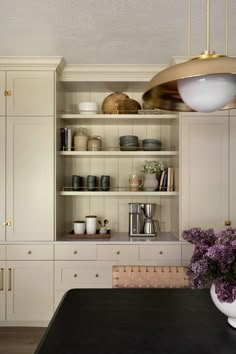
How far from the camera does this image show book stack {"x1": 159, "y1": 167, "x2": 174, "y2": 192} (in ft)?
10.7

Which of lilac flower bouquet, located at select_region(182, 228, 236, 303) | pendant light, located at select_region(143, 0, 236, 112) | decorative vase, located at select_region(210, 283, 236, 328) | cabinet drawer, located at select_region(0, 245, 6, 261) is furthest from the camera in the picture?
cabinet drawer, located at select_region(0, 245, 6, 261)

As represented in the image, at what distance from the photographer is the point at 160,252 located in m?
3.01

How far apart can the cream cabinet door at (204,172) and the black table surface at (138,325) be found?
1323 millimetres

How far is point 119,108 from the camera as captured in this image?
10.7ft

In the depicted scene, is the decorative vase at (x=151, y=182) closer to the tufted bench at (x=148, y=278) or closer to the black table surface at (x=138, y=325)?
the tufted bench at (x=148, y=278)

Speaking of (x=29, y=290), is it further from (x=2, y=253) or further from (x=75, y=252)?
(x=75, y=252)

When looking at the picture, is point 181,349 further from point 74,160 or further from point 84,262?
point 74,160

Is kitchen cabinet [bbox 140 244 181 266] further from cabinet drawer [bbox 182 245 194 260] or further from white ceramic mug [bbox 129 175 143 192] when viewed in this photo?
white ceramic mug [bbox 129 175 143 192]

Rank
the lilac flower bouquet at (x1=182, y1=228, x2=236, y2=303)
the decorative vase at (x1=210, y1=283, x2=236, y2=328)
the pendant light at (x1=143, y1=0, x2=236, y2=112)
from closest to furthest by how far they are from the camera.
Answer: the pendant light at (x1=143, y1=0, x2=236, y2=112) < the lilac flower bouquet at (x1=182, y1=228, x2=236, y2=303) < the decorative vase at (x1=210, y1=283, x2=236, y2=328)

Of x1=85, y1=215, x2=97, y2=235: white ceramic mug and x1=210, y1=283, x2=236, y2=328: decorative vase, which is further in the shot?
x1=85, y1=215, x2=97, y2=235: white ceramic mug

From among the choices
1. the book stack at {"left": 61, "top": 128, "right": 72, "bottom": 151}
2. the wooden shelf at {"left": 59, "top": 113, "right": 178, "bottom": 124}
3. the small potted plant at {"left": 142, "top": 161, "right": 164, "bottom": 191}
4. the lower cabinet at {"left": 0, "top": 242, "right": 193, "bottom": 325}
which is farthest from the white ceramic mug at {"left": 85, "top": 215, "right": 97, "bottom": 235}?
the wooden shelf at {"left": 59, "top": 113, "right": 178, "bottom": 124}

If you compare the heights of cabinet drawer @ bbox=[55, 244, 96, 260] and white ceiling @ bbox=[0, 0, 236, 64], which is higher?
white ceiling @ bbox=[0, 0, 236, 64]

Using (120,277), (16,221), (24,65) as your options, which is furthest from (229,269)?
(24,65)

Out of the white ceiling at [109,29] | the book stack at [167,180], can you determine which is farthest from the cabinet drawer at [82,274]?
the white ceiling at [109,29]
